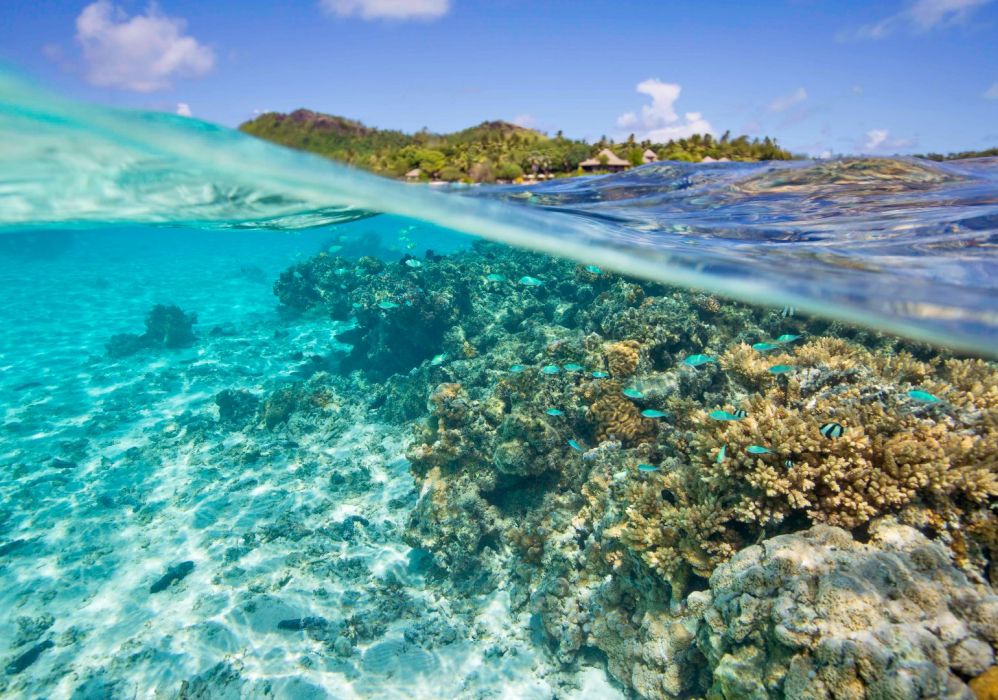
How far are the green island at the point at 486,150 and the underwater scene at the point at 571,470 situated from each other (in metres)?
0.49

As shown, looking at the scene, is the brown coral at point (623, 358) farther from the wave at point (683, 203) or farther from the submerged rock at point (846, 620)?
the submerged rock at point (846, 620)

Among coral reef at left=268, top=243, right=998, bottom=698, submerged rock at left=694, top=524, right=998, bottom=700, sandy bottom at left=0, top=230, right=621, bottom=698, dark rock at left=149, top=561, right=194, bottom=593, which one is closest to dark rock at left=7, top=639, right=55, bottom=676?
sandy bottom at left=0, top=230, right=621, bottom=698

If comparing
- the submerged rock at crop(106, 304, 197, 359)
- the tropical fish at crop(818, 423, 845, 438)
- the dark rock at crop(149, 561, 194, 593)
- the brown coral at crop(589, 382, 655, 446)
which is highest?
the tropical fish at crop(818, 423, 845, 438)

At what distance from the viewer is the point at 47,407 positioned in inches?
662

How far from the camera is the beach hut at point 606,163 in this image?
33.1 feet

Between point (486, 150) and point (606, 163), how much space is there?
2621 mm

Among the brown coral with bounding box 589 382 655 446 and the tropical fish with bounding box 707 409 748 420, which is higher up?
the tropical fish with bounding box 707 409 748 420

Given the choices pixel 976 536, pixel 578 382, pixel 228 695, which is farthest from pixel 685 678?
pixel 228 695

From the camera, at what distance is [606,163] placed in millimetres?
10047

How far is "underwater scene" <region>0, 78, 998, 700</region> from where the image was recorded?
15.2 feet

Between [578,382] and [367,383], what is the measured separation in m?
8.89

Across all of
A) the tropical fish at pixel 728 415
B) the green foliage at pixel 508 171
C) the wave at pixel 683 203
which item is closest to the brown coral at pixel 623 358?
the wave at pixel 683 203

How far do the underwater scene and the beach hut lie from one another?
0.31 meters

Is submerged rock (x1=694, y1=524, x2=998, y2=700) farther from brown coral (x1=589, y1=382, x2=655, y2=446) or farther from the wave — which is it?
the wave
